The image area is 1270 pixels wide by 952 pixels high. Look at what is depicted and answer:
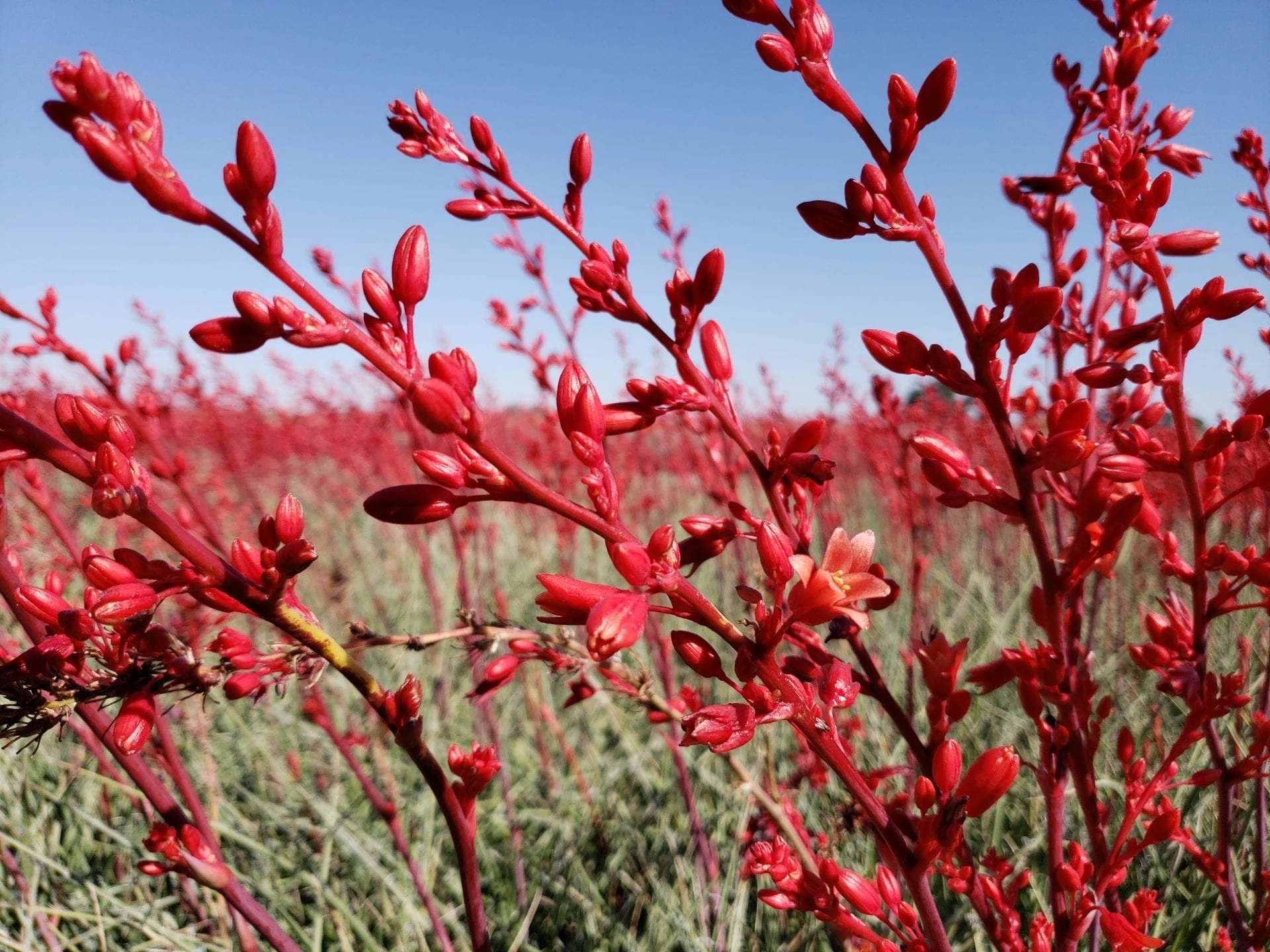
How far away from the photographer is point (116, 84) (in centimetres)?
66

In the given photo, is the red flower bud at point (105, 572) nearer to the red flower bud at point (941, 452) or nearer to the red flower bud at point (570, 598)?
the red flower bud at point (570, 598)

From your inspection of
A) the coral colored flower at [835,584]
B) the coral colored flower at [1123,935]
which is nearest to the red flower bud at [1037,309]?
the coral colored flower at [835,584]

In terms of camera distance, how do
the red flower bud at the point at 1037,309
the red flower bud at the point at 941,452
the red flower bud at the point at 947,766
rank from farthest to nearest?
the red flower bud at the point at 941,452 → the red flower bud at the point at 947,766 → the red flower bud at the point at 1037,309

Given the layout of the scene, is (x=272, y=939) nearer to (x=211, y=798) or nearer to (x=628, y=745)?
(x=211, y=798)

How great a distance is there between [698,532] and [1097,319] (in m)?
0.97

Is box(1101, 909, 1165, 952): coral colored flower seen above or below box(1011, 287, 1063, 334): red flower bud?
below

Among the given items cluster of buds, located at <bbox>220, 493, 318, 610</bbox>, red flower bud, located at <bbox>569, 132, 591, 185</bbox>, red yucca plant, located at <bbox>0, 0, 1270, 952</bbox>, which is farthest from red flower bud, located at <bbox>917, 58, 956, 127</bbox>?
cluster of buds, located at <bbox>220, 493, 318, 610</bbox>

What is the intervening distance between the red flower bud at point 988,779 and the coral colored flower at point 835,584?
10.6 inches

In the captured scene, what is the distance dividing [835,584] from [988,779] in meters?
0.33

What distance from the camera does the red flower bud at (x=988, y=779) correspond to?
94cm

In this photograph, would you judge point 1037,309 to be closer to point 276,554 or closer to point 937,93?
point 937,93

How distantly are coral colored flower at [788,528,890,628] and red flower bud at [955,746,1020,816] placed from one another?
0.88 ft

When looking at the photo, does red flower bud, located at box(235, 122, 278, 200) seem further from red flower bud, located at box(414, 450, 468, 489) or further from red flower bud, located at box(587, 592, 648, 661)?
red flower bud, located at box(587, 592, 648, 661)

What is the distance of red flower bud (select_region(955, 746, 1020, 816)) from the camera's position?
94 cm
